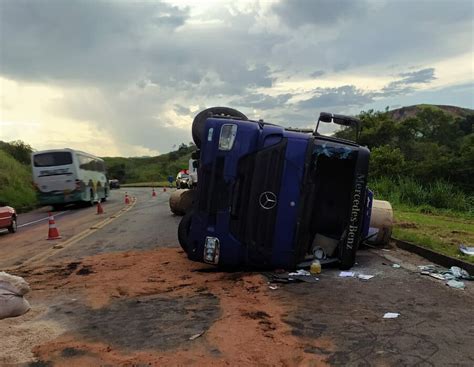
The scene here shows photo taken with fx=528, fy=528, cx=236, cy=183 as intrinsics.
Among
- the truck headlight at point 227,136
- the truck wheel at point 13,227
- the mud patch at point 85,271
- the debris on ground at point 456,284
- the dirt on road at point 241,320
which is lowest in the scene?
the truck wheel at point 13,227

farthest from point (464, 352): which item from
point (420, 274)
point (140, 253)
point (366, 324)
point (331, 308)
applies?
point (140, 253)

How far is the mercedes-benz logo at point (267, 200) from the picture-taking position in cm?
749

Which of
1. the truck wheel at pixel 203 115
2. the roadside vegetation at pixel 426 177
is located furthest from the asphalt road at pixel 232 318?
the roadside vegetation at pixel 426 177

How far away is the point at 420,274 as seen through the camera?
7801 mm

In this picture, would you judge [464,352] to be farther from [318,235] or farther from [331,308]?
[318,235]

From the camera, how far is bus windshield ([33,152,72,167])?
28297 millimetres

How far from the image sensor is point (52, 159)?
28.5 metres

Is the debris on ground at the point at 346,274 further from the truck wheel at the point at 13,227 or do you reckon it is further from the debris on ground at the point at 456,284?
the truck wheel at the point at 13,227

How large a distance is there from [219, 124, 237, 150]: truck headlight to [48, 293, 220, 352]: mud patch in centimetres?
213

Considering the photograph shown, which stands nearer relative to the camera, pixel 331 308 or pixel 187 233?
→ pixel 331 308

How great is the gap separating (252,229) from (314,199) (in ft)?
3.78

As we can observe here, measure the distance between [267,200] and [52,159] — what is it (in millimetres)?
23431

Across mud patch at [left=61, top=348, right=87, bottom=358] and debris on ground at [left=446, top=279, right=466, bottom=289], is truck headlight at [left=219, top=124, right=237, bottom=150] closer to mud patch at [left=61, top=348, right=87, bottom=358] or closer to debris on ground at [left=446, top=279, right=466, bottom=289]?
debris on ground at [left=446, top=279, right=466, bottom=289]

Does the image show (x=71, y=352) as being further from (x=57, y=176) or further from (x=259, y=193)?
(x=57, y=176)
